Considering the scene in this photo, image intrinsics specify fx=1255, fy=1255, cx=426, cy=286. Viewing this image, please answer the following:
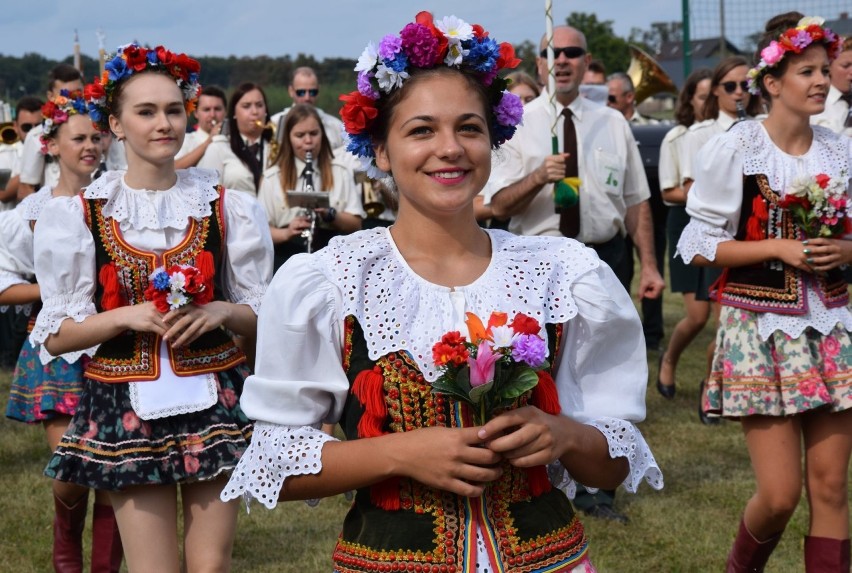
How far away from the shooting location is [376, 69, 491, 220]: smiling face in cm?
279

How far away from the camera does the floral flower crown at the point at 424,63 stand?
2836 millimetres

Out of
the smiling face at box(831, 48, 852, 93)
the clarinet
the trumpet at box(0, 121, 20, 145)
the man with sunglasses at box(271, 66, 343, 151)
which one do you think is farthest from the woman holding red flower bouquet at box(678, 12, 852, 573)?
the trumpet at box(0, 121, 20, 145)

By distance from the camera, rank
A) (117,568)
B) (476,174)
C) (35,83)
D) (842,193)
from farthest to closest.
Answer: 1. (35,83)
2. (117,568)
3. (842,193)
4. (476,174)

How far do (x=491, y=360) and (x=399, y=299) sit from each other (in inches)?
14.5

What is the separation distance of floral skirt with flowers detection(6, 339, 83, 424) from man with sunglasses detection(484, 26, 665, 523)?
7.72ft

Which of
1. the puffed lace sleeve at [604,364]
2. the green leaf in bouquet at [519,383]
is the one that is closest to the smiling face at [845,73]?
the puffed lace sleeve at [604,364]

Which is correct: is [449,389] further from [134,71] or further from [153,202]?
[134,71]

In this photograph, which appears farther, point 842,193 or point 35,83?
point 35,83

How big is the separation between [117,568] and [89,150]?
1.90 meters

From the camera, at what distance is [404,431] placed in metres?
2.70

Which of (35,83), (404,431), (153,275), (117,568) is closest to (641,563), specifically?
(117,568)

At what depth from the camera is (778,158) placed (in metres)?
5.02

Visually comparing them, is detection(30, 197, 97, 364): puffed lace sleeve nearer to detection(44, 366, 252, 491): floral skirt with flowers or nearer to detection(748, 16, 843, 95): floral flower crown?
detection(44, 366, 252, 491): floral skirt with flowers

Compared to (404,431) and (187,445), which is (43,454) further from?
(404,431)
